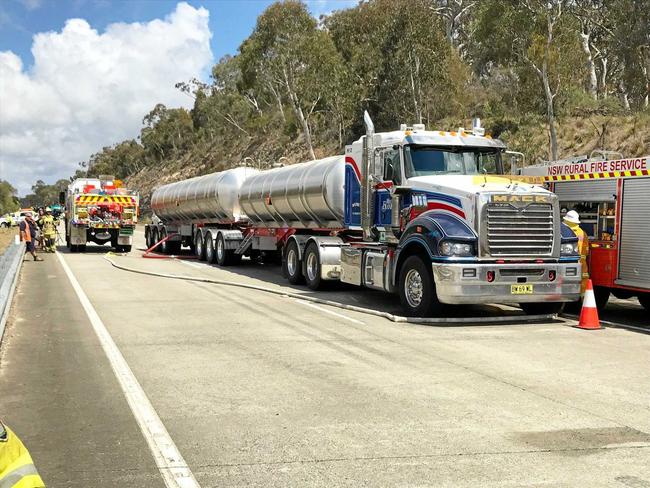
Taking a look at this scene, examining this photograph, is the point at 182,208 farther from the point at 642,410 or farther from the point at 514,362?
the point at 642,410

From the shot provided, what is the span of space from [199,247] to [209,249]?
1599 mm

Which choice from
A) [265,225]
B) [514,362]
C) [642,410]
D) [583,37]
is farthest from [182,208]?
[583,37]

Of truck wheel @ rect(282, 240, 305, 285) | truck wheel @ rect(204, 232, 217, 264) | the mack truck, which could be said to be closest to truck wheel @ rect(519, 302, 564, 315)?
the mack truck

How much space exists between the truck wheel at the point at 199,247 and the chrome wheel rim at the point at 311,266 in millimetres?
9384

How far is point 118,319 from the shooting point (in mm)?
11242

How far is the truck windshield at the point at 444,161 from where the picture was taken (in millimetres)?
12352

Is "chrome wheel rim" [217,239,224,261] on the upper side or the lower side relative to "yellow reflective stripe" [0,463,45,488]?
upper

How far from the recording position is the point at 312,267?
1581 centimetres

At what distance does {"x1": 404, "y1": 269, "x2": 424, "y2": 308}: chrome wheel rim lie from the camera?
11.4 metres

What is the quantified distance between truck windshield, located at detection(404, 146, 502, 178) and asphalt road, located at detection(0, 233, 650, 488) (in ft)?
9.05

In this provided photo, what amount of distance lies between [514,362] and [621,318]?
201 inches

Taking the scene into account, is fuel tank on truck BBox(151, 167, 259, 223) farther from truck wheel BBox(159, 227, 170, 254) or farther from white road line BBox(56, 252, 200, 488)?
white road line BBox(56, 252, 200, 488)

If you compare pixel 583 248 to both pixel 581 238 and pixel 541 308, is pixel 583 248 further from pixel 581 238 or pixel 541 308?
pixel 541 308

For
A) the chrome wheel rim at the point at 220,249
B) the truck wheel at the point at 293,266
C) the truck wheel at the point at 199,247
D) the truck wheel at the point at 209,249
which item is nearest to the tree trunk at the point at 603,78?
the truck wheel at the point at 199,247
